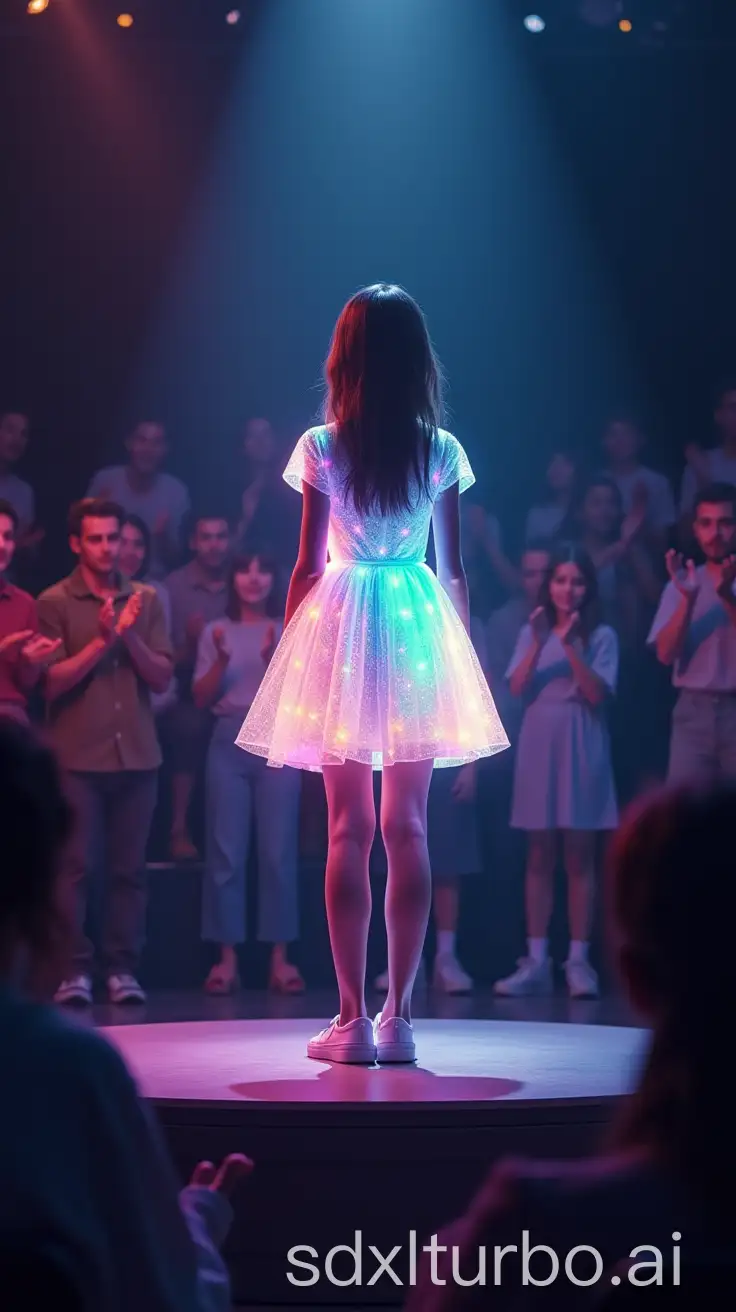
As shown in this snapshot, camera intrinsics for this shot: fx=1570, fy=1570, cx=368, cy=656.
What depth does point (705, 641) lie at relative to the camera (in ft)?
18.5

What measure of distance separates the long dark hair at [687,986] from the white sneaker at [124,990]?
13.7ft

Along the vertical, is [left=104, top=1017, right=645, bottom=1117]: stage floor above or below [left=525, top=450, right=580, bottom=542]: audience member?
below

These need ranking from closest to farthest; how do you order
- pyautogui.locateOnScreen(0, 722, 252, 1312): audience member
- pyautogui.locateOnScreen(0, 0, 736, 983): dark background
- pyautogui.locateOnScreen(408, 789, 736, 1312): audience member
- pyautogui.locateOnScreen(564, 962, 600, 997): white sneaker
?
1. pyautogui.locateOnScreen(408, 789, 736, 1312): audience member
2. pyautogui.locateOnScreen(0, 722, 252, 1312): audience member
3. pyautogui.locateOnScreen(564, 962, 600, 997): white sneaker
4. pyautogui.locateOnScreen(0, 0, 736, 983): dark background

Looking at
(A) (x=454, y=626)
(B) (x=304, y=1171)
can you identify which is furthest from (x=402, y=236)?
(B) (x=304, y=1171)

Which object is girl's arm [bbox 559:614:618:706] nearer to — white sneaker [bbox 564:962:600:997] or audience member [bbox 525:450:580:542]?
audience member [bbox 525:450:580:542]

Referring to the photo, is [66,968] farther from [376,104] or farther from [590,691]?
[376,104]

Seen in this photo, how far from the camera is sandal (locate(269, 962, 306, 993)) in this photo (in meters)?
5.45

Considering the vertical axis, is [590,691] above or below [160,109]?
below

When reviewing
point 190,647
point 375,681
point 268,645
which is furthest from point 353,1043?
point 190,647

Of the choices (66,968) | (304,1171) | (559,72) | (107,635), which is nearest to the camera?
(66,968)

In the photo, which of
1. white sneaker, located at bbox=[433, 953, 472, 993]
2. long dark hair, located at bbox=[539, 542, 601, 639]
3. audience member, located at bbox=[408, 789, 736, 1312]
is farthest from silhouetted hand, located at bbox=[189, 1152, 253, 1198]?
long dark hair, located at bbox=[539, 542, 601, 639]

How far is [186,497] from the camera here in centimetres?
662

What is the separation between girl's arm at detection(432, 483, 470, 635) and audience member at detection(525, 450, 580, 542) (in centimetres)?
307

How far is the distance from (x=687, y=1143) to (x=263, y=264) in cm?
704
